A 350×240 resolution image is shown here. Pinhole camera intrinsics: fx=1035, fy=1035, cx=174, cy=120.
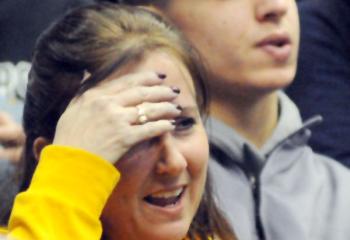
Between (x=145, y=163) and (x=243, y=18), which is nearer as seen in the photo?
(x=145, y=163)

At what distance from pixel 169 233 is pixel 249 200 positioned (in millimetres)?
403

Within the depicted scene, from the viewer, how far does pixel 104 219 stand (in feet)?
4.57

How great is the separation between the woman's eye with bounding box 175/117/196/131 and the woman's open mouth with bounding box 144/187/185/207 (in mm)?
83

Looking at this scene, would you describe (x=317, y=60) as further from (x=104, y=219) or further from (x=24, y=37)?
(x=104, y=219)

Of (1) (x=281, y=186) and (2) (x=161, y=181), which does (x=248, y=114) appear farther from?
(2) (x=161, y=181)

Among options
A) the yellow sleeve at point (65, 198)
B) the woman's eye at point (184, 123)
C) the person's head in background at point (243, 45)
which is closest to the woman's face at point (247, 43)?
the person's head in background at point (243, 45)

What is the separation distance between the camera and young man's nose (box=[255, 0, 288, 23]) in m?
1.74

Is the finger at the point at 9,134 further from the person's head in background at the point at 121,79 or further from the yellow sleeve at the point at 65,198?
the yellow sleeve at the point at 65,198

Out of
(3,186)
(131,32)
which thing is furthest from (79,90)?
(3,186)

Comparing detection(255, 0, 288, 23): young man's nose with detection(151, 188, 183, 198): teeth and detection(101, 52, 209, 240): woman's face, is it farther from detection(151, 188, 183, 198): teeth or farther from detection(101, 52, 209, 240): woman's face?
detection(151, 188, 183, 198): teeth

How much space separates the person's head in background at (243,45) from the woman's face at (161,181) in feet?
1.08

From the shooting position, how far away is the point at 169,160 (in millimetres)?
1343

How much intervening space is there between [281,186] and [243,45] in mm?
254

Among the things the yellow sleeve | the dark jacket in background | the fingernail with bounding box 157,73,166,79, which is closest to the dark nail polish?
the fingernail with bounding box 157,73,166,79
